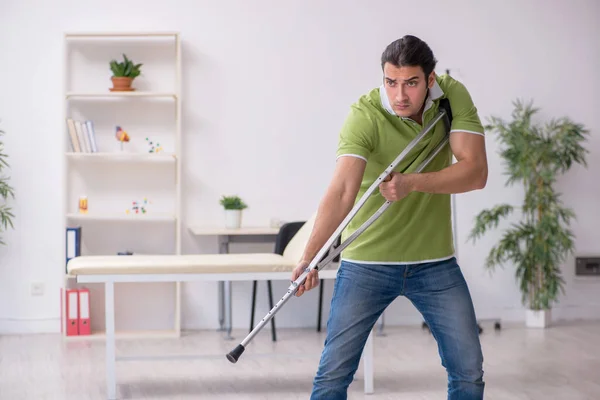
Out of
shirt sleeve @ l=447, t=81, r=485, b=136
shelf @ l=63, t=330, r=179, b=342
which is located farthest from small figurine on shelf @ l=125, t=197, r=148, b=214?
shirt sleeve @ l=447, t=81, r=485, b=136

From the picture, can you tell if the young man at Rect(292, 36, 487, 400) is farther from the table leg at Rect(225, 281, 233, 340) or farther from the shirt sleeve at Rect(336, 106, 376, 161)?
the table leg at Rect(225, 281, 233, 340)

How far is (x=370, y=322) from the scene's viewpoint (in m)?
2.42

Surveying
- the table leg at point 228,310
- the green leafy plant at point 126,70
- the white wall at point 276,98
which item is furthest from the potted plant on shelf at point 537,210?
the green leafy plant at point 126,70

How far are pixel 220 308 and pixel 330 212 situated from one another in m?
3.53

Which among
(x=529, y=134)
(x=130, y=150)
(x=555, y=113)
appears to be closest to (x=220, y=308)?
(x=130, y=150)

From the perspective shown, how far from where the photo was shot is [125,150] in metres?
5.76

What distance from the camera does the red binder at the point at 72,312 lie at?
17.8 feet

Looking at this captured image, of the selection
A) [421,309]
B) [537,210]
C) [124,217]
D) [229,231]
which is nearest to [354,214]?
[421,309]

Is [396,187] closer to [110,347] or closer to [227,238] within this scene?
[110,347]

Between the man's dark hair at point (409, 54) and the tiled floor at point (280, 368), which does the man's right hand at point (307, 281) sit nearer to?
the man's dark hair at point (409, 54)

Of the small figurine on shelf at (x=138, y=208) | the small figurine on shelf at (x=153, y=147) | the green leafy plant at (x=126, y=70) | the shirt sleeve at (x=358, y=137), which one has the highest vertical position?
the green leafy plant at (x=126, y=70)

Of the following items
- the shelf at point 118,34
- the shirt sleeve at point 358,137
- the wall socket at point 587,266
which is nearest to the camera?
the shirt sleeve at point 358,137

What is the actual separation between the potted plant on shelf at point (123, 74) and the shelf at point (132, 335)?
1531mm

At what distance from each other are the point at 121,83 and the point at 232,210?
3.47 feet
